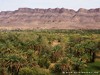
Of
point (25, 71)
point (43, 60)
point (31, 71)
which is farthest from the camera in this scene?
point (43, 60)

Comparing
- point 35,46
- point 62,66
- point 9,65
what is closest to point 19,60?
point 9,65

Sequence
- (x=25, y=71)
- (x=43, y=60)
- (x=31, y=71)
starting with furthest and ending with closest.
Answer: (x=43, y=60)
(x=25, y=71)
(x=31, y=71)

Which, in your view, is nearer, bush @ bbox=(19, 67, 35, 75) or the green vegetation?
bush @ bbox=(19, 67, 35, 75)

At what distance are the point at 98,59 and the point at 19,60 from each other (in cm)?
3389

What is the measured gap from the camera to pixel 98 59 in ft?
249

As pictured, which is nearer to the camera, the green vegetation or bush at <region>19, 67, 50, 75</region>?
bush at <region>19, 67, 50, 75</region>

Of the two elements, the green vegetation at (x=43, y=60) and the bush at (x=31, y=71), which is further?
the green vegetation at (x=43, y=60)

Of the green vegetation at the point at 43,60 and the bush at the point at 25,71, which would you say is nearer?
the bush at the point at 25,71

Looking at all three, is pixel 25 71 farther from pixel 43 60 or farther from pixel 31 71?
pixel 43 60

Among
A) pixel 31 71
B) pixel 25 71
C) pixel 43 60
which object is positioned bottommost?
pixel 43 60

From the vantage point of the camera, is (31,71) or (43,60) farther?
(43,60)

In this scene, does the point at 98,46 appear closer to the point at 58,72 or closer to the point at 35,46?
the point at 35,46

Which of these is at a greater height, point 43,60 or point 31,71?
point 31,71

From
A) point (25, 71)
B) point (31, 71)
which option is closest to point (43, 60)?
point (25, 71)
